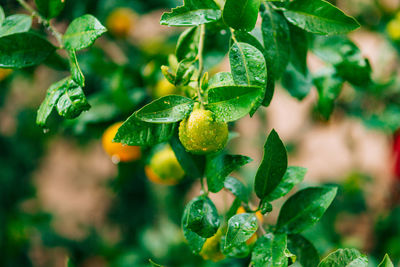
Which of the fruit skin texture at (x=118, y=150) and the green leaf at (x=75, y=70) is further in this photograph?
the fruit skin texture at (x=118, y=150)

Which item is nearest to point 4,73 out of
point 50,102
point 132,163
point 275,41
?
point 132,163

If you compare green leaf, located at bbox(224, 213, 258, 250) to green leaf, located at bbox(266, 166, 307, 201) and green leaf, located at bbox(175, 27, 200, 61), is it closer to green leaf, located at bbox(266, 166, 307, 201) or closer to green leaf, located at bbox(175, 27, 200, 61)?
green leaf, located at bbox(266, 166, 307, 201)

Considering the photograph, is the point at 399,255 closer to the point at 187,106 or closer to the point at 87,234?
the point at 187,106

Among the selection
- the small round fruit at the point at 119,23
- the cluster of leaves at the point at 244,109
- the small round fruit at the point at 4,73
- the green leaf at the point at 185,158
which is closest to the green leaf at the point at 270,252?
the cluster of leaves at the point at 244,109

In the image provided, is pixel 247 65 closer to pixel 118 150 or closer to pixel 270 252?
pixel 270 252

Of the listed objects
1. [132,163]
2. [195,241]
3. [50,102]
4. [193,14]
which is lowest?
[132,163]

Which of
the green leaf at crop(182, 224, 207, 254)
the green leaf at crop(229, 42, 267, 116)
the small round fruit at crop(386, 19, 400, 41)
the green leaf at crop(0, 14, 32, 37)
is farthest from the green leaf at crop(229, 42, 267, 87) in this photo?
the small round fruit at crop(386, 19, 400, 41)

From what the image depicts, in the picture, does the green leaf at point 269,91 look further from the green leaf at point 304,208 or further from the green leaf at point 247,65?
the green leaf at point 304,208

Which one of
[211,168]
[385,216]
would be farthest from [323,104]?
[385,216]
